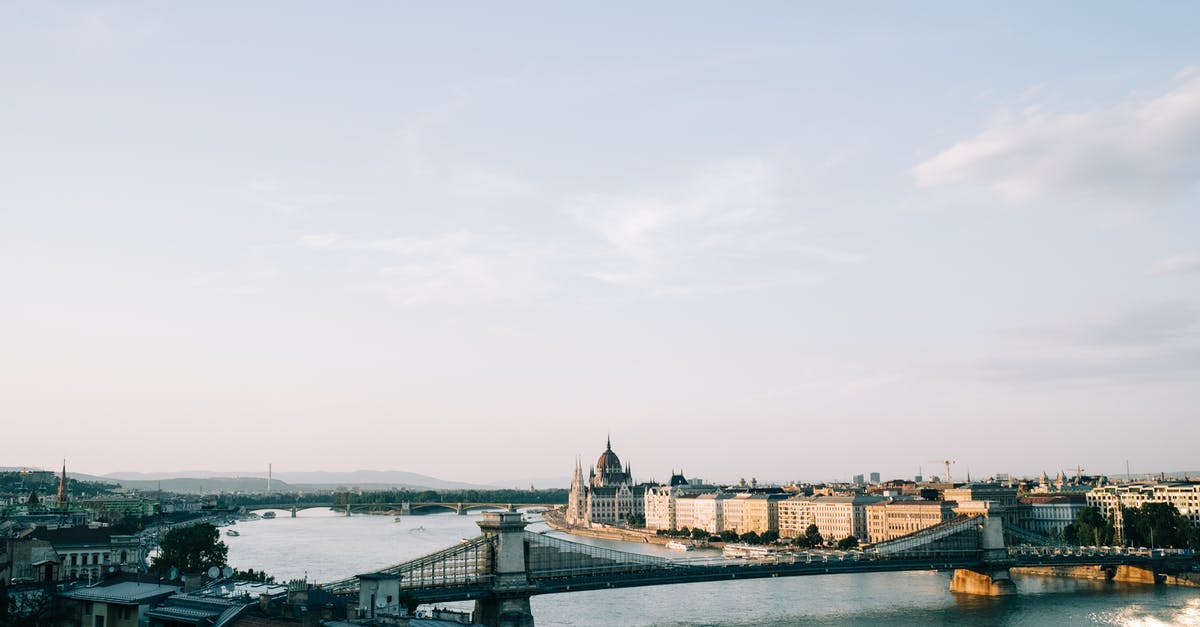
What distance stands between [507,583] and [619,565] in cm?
1025

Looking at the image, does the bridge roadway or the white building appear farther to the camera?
the white building

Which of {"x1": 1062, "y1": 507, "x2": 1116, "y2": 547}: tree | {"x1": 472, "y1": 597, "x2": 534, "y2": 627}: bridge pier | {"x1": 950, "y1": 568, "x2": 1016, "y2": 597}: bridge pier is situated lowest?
{"x1": 950, "y1": 568, "x2": 1016, "y2": 597}: bridge pier

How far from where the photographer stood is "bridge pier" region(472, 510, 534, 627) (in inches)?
2355

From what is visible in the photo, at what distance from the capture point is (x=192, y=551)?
229 ft

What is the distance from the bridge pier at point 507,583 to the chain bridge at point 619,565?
2.1 inches

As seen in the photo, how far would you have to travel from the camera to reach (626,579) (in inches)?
2628

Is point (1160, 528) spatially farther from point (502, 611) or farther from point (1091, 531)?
point (502, 611)

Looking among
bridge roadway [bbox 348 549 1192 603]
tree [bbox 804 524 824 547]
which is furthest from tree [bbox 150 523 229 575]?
tree [bbox 804 524 824 547]

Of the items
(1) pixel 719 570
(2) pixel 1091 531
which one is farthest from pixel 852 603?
(2) pixel 1091 531

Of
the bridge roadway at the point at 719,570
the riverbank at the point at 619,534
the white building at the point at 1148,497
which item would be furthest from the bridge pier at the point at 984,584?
the riverbank at the point at 619,534

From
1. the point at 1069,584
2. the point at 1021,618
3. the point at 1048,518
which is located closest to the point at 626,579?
the point at 1021,618

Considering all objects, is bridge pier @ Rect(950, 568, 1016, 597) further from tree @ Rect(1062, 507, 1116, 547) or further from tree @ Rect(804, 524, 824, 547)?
tree @ Rect(804, 524, 824, 547)

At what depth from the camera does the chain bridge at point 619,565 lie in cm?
5906

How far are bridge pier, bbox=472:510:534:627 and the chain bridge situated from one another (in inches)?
2.1
